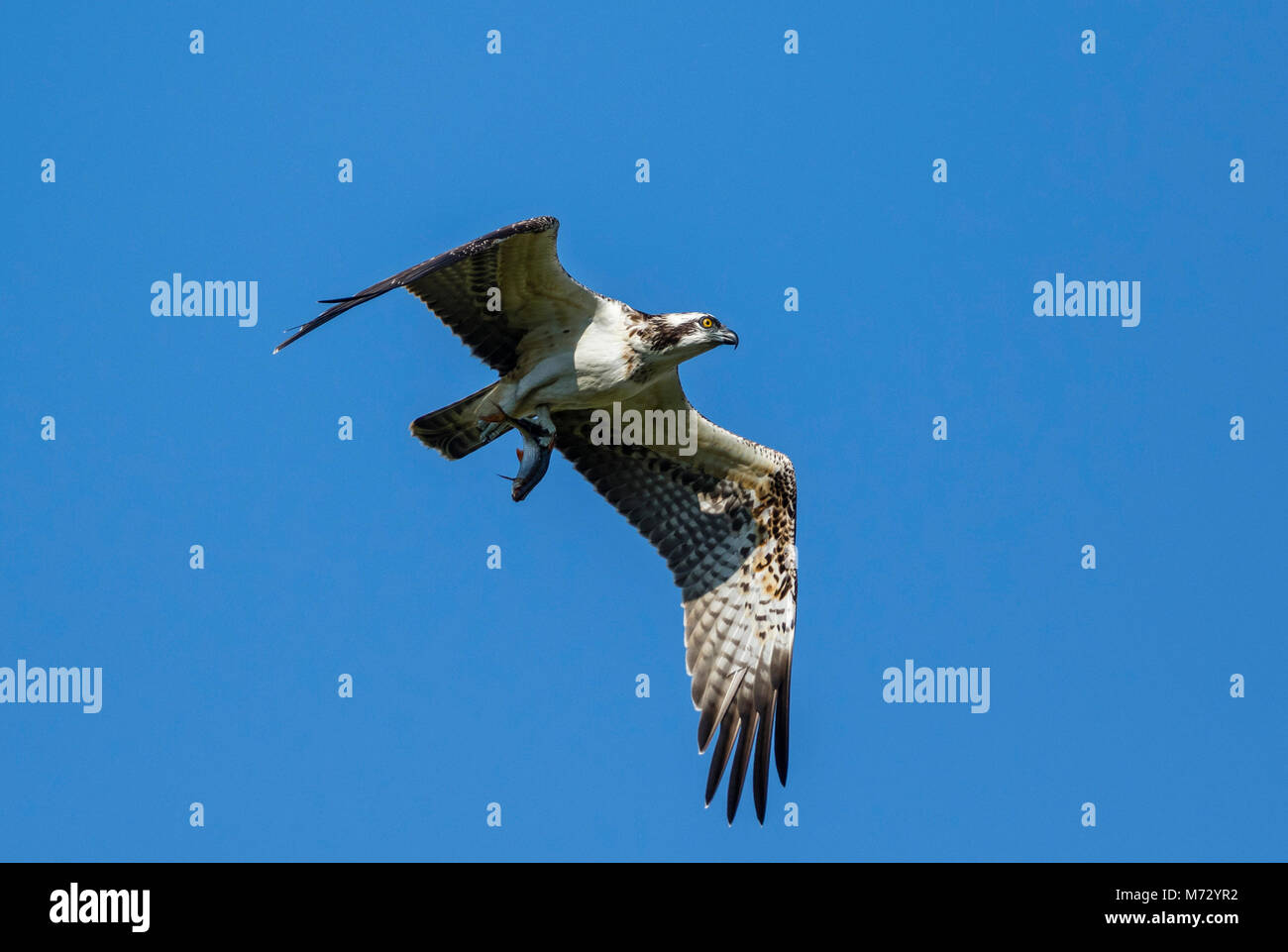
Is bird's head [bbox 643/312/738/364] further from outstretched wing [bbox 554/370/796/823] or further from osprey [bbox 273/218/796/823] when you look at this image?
outstretched wing [bbox 554/370/796/823]

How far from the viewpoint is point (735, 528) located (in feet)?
41.8

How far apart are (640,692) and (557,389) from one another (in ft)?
10.7

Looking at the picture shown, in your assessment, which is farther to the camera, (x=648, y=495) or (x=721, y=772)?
(x=648, y=495)

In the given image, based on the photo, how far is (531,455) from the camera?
1168 centimetres

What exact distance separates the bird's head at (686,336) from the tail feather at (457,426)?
4.54ft

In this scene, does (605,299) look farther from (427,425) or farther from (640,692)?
(640,692)

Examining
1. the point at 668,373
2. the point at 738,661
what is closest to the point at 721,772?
the point at 738,661

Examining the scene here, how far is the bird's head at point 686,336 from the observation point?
11000 millimetres

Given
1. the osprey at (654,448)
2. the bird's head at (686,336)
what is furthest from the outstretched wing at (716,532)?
the bird's head at (686,336)

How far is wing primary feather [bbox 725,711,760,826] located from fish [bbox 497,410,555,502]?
8.47ft

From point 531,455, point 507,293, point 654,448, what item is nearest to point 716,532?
point 654,448

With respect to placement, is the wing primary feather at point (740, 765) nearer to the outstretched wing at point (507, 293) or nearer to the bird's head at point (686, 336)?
the bird's head at point (686, 336)

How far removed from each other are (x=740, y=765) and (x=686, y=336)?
340 cm
